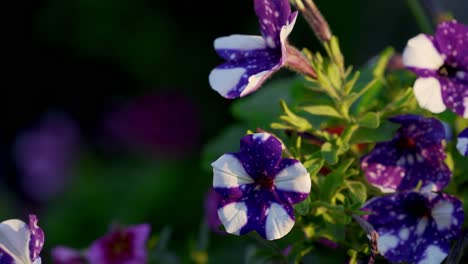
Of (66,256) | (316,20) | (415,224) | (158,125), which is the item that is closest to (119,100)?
(158,125)

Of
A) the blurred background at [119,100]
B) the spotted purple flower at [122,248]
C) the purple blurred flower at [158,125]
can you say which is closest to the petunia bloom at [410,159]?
the spotted purple flower at [122,248]

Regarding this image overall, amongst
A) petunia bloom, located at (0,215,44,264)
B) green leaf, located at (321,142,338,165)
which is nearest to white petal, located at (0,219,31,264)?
petunia bloom, located at (0,215,44,264)

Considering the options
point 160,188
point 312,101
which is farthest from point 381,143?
point 160,188

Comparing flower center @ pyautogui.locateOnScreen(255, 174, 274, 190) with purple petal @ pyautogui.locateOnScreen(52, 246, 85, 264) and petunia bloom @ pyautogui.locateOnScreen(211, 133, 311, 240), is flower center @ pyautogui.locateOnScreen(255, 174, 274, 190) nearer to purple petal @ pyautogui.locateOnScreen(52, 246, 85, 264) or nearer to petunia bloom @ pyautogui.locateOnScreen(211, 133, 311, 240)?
petunia bloom @ pyautogui.locateOnScreen(211, 133, 311, 240)

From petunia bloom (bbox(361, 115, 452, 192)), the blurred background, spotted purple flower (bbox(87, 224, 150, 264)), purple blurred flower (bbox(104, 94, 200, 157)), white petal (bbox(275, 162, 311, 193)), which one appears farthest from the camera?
purple blurred flower (bbox(104, 94, 200, 157))

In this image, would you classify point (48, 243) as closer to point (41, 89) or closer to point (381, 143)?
point (41, 89)

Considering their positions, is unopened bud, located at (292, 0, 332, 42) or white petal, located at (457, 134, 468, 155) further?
unopened bud, located at (292, 0, 332, 42)
